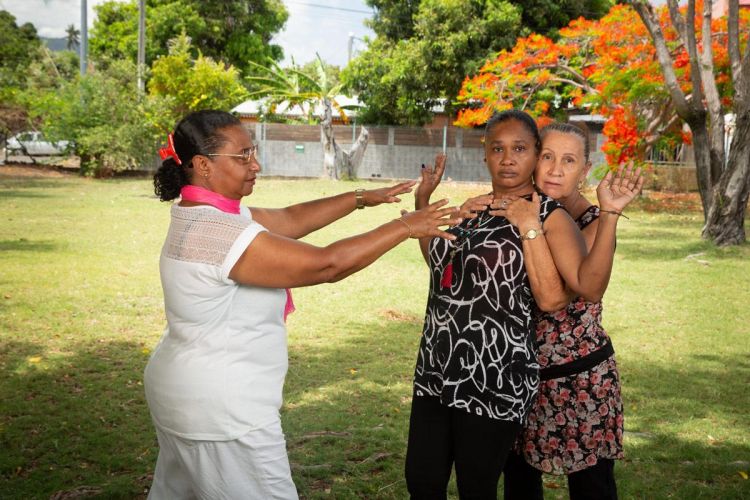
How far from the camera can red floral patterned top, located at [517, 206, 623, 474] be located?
3094mm

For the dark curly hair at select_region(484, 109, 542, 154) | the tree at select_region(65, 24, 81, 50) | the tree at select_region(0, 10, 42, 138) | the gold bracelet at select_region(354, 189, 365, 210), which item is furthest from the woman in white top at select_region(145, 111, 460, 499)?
the tree at select_region(65, 24, 81, 50)

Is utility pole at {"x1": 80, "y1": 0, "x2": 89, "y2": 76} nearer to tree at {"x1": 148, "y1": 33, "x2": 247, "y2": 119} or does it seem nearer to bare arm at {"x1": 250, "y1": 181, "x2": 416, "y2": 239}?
tree at {"x1": 148, "y1": 33, "x2": 247, "y2": 119}

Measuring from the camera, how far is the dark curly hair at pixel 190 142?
2.90m

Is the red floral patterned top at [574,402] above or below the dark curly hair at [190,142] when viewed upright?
below

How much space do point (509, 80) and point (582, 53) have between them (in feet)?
→ 11.3

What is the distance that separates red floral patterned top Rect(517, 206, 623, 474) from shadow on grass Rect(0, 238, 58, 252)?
1019 cm

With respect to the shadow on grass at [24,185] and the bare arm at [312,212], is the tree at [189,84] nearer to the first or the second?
the shadow on grass at [24,185]

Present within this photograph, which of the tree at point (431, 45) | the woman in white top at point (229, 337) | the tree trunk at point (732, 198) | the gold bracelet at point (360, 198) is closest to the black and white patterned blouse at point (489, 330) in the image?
the woman in white top at point (229, 337)

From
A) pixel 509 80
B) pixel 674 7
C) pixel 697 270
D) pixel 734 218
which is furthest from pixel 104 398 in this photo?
pixel 509 80

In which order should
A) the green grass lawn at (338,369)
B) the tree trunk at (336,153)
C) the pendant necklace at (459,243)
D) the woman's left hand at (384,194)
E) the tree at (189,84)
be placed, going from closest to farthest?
the pendant necklace at (459,243)
the woman's left hand at (384,194)
the green grass lawn at (338,369)
the tree trunk at (336,153)
the tree at (189,84)

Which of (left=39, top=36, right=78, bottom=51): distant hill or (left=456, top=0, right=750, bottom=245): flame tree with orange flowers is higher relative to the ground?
(left=39, top=36, right=78, bottom=51): distant hill

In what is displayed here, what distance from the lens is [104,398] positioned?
→ 5.78 m

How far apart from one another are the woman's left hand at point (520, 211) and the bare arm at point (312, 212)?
0.62 meters

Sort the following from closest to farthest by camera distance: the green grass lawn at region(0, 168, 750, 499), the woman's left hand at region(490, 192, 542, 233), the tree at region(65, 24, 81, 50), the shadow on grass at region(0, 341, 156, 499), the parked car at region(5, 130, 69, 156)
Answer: the woman's left hand at region(490, 192, 542, 233)
the shadow on grass at region(0, 341, 156, 499)
the green grass lawn at region(0, 168, 750, 499)
the parked car at region(5, 130, 69, 156)
the tree at region(65, 24, 81, 50)
